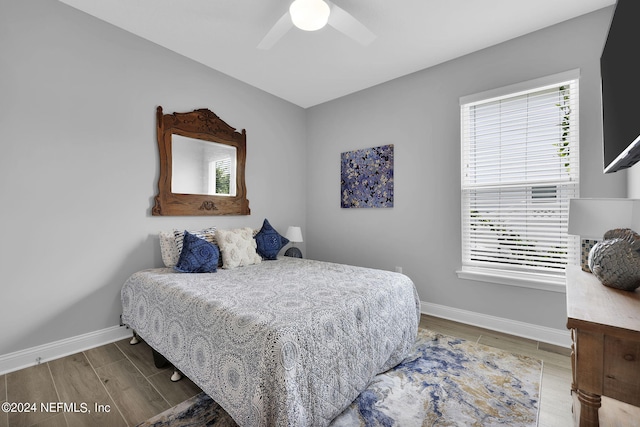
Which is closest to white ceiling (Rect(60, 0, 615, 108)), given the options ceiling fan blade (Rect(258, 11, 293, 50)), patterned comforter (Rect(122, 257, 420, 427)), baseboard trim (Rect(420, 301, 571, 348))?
ceiling fan blade (Rect(258, 11, 293, 50))

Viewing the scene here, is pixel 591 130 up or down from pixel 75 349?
up

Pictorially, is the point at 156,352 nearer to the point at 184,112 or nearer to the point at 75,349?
the point at 75,349

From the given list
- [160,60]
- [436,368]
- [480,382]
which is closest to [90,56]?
[160,60]

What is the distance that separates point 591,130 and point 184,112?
3.64 m

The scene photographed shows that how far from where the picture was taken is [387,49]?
2.73 meters

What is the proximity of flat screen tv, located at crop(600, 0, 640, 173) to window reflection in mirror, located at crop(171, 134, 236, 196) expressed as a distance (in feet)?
10.2

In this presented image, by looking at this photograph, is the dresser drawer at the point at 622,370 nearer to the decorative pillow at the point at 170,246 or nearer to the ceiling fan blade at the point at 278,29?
the ceiling fan blade at the point at 278,29

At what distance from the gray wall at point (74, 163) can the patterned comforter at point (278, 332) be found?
0.35 metres

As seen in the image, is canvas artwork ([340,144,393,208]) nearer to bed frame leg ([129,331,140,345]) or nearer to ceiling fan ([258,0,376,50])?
ceiling fan ([258,0,376,50])

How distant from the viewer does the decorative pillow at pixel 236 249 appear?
2693 mm

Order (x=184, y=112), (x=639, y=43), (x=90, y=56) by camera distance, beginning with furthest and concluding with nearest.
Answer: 1. (x=184, y=112)
2. (x=90, y=56)
3. (x=639, y=43)

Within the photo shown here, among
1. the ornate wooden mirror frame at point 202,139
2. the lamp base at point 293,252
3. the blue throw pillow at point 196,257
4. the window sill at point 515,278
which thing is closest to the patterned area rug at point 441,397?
the window sill at point 515,278

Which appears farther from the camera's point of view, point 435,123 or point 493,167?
point 435,123

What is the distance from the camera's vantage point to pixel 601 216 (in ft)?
4.80
